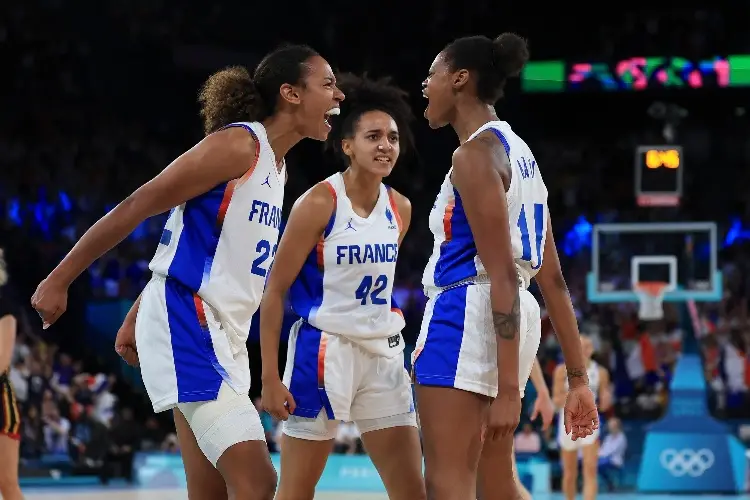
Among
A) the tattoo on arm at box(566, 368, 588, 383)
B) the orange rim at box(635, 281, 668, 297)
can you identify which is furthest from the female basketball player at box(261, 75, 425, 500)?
the orange rim at box(635, 281, 668, 297)

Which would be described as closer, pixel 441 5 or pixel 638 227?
pixel 638 227

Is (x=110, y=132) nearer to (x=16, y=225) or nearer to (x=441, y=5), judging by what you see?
(x=16, y=225)

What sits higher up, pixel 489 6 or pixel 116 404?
pixel 489 6

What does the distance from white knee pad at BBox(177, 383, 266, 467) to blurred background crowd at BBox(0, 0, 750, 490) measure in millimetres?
11773

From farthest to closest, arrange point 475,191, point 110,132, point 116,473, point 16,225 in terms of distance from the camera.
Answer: point 110,132
point 16,225
point 116,473
point 475,191

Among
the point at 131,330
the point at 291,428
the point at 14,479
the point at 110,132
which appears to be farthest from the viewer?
the point at 110,132

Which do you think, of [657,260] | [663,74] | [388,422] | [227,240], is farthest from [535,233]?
[663,74]

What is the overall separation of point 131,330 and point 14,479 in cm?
285

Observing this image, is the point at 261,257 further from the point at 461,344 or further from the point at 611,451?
the point at 611,451

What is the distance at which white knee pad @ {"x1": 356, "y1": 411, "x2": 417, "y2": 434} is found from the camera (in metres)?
4.65

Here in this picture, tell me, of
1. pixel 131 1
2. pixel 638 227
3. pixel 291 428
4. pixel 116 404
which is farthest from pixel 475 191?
pixel 131 1

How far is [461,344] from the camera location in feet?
11.8

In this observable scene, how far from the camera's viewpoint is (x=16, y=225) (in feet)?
54.6

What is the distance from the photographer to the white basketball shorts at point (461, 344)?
11.7 feet
